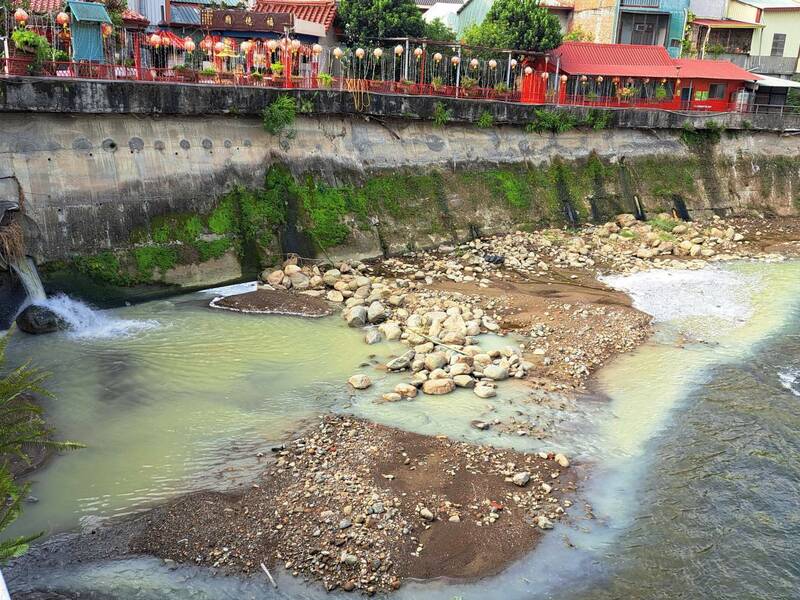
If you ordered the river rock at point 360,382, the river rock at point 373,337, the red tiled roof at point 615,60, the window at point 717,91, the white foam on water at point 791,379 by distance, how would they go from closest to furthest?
the river rock at point 360,382 < the white foam on water at point 791,379 < the river rock at point 373,337 < the red tiled roof at point 615,60 < the window at point 717,91

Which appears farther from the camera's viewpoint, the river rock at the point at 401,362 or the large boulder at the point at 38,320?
the large boulder at the point at 38,320

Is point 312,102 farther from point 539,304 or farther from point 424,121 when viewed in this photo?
point 539,304

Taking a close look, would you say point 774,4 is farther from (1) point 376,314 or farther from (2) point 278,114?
(1) point 376,314

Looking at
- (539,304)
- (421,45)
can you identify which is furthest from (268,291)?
(421,45)

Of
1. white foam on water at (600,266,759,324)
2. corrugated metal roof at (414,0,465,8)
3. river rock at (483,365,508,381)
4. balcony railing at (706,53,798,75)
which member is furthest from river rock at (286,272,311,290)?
balcony railing at (706,53,798,75)

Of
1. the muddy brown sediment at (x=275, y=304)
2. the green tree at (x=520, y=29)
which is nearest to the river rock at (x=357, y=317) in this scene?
the muddy brown sediment at (x=275, y=304)

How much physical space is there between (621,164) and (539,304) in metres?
16.6

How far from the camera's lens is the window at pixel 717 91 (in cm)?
4306

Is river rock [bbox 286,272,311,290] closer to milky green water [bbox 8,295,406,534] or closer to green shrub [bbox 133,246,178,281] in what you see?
milky green water [bbox 8,295,406,534]

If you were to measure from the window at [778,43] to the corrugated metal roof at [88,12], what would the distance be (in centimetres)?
4700

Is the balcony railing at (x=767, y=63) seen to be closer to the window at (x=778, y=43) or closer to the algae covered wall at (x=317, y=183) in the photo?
the window at (x=778, y=43)

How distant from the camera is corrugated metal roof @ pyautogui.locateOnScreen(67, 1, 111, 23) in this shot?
2356 cm

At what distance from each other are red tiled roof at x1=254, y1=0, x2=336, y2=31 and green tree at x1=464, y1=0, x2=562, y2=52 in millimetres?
7905

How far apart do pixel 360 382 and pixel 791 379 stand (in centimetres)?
1176
